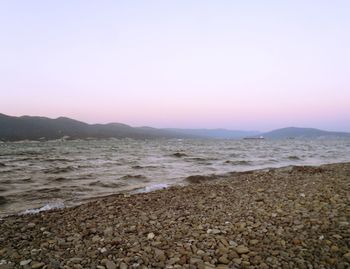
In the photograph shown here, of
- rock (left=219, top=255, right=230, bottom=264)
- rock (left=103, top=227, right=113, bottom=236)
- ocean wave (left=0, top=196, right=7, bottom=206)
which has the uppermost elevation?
rock (left=219, top=255, right=230, bottom=264)

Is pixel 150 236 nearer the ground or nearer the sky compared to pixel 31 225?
nearer the sky

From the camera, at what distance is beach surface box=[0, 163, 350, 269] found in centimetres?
508

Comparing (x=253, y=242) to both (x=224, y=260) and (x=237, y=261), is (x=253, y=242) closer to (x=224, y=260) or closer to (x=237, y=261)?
(x=237, y=261)

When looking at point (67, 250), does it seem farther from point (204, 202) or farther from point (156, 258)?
point (204, 202)

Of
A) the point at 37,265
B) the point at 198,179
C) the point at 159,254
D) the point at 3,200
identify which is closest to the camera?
the point at 37,265

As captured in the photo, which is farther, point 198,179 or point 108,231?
point 198,179

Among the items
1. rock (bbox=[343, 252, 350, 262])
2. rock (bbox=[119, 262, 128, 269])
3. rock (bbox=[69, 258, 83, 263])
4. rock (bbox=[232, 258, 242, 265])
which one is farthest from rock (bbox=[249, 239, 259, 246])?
rock (bbox=[69, 258, 83, 263])

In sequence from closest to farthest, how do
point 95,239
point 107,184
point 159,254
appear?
point 159,254, point 95,239, point 107,184

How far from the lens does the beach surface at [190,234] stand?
5.08 meters

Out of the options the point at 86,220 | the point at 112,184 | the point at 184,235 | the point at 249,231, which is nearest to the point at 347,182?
the point at 249,231

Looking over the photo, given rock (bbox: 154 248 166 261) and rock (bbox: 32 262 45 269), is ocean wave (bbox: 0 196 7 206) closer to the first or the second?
rock (bbox: 32 262 45 269)

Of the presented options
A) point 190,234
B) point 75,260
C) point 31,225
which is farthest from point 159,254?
Result: point 31,225

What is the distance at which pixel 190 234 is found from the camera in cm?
627

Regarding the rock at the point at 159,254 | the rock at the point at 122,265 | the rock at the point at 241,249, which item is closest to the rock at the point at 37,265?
the rock at the point at 122,265
